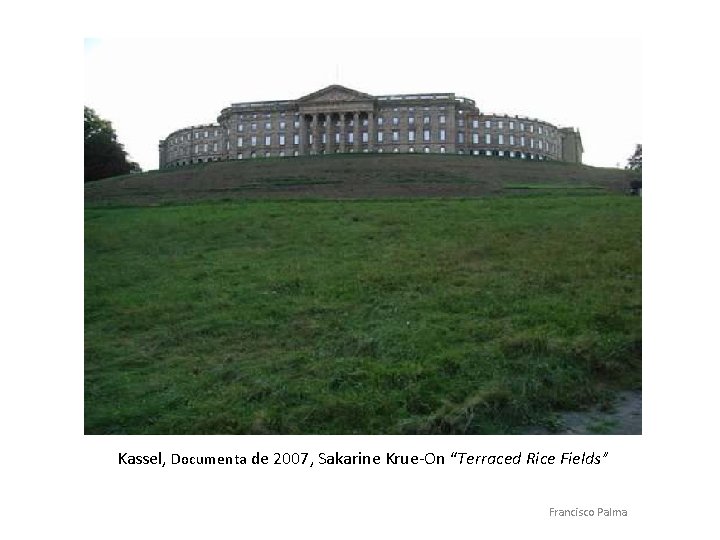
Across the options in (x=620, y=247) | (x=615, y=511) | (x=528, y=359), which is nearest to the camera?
(x=615, y=511)

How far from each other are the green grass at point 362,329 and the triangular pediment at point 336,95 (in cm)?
7592

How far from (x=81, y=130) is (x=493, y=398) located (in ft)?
19.7

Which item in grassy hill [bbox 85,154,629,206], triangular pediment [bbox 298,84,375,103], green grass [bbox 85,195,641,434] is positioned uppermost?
triangular pediment [bbox 298,84,375,103]

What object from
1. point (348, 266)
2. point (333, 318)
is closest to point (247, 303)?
point (333, 318)

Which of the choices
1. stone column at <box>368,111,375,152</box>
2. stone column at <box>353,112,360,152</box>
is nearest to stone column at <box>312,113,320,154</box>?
stone column at <box>353,112,360,152</box>

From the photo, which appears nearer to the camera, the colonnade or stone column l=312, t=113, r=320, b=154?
the colonnade

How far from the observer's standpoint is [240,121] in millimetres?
99188

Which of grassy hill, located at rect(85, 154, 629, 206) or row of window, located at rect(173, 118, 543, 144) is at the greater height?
row of window, located at rect(173, 118, 543, 144)

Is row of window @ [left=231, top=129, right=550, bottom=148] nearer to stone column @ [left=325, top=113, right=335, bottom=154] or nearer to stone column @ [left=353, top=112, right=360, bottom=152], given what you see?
stone column @ [left=353, top=112, right=360, bottom=152]

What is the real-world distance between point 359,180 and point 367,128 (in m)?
44.9

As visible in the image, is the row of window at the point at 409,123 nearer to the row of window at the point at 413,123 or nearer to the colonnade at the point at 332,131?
the row of window at the point at 413,123

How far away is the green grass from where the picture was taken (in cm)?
795

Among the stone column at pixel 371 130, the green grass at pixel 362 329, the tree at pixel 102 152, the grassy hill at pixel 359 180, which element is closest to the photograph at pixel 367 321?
the green grass at pixel 362 329

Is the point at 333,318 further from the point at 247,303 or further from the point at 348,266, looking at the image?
the point at 348,266
